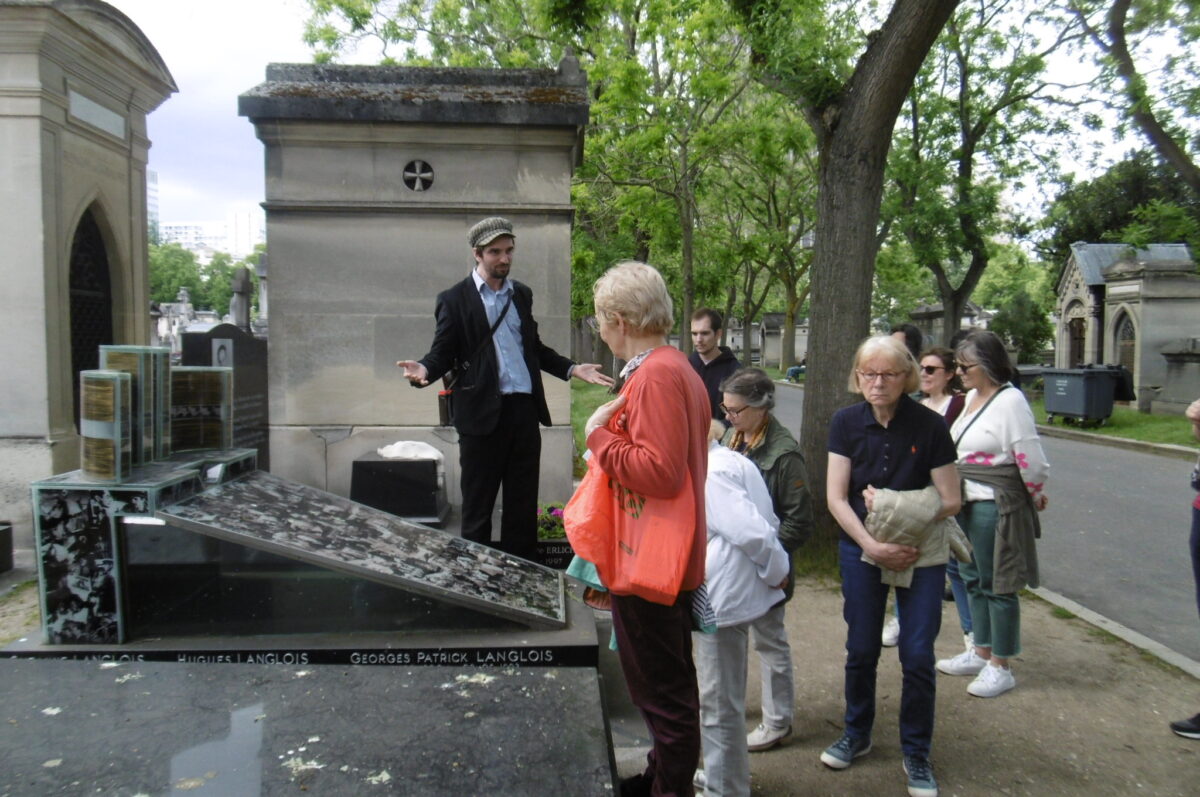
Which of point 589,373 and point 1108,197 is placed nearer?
point 589,373

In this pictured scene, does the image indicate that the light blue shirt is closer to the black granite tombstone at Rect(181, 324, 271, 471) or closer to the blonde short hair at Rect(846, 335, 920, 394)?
the blonde short hair at Rect(846, 335, 920, 394)

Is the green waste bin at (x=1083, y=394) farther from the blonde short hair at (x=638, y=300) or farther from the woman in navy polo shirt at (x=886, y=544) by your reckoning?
the blonde short hair at (x=638, y=300)

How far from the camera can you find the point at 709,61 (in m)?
15.9

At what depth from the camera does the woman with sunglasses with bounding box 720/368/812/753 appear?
3803 mm

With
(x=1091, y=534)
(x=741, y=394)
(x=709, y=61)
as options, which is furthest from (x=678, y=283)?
(x=741, y=394)

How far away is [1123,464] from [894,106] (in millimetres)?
10620

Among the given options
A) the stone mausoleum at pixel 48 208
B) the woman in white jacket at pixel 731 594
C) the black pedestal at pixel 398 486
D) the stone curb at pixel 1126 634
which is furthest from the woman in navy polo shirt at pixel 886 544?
the stone mausoleum at pixel 48 208

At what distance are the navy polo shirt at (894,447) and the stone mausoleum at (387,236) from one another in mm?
2737

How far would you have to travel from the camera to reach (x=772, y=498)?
3.99 metres

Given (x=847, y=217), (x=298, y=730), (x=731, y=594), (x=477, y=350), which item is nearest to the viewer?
(x=298, y=730)

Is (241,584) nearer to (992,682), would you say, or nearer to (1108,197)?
(992,682)

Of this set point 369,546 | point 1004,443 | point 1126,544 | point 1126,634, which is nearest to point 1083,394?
point 1126,544

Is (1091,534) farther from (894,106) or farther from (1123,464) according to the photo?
(1123,464)

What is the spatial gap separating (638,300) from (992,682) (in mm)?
3096
